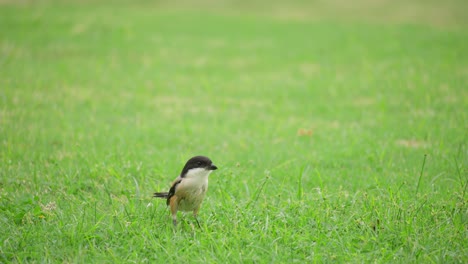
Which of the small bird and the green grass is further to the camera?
the small bird

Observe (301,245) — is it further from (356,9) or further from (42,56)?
(356,9)

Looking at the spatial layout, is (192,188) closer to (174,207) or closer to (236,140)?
(174,207)

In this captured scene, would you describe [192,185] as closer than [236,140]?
Yes

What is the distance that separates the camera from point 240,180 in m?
6.04

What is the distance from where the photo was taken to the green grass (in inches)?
175

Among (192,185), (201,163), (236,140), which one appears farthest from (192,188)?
(236,140)

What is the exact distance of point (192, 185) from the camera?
4.64 meters

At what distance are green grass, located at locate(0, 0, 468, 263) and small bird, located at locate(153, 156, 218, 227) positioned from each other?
26cm

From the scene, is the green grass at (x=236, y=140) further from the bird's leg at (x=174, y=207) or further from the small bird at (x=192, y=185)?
the small bird at (x=192, y=185)

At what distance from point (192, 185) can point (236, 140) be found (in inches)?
133

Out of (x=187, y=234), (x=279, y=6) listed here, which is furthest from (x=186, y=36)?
(x=187, y=234)

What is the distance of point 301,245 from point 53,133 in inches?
198

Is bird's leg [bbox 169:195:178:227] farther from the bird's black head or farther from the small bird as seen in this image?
the bird's black head

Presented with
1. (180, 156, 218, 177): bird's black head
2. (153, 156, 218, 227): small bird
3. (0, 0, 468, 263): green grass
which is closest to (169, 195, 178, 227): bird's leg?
(153, 156, 218, 227): small bird
